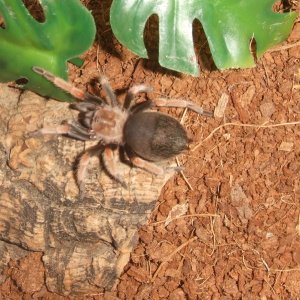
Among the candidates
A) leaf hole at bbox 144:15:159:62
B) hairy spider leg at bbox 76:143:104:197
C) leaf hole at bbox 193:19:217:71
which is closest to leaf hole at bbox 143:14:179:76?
leaf hole at bbox 144:15:159:62

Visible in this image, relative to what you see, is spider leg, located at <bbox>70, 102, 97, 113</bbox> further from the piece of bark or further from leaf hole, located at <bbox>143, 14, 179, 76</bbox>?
leaf hole, located at <bbox>143, 14, 179, 76</bbox>

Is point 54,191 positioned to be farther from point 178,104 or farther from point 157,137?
point 178,104

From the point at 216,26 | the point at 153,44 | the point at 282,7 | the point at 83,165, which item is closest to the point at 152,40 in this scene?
the point at 153,44

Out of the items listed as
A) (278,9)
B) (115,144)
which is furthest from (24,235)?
(278,9)

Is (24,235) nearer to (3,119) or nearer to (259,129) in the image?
(3,119)

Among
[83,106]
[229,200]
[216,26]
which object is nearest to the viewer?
[216,26]
